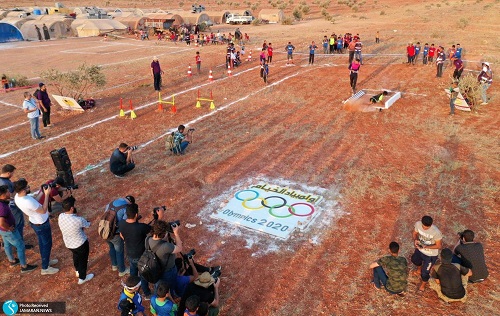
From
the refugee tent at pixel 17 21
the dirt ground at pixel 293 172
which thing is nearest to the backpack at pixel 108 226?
the dirt ground at pixel 293 172

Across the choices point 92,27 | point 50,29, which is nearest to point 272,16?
point 92,27

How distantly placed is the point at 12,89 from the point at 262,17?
42.5m

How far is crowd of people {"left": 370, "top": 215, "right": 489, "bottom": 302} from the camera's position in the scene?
5742 mm

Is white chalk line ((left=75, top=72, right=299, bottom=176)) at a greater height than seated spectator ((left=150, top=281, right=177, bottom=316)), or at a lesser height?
lesser

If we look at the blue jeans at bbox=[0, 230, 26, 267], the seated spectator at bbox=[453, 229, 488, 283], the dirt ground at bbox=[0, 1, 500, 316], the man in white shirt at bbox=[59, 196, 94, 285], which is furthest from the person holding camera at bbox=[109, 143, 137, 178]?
the seated spectator at bbox=[453, 229, 488, 283]

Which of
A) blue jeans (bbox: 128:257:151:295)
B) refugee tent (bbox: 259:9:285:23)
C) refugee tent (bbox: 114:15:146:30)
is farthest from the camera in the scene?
refugee tent (bbox: 259:9:285:23)

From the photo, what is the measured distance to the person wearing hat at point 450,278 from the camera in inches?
224

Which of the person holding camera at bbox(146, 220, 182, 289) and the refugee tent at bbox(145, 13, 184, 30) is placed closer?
the person holding camera at bbox(146, 220, 182, 289)

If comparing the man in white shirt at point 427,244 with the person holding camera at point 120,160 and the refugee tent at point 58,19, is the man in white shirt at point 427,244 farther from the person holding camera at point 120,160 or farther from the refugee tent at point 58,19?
the refugee tent at point 58,19

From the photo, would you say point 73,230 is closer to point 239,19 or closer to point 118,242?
point 118,242

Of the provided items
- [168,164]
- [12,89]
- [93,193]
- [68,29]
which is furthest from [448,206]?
[68,29]

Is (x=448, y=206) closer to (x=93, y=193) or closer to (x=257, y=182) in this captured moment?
(x=257, y=182)

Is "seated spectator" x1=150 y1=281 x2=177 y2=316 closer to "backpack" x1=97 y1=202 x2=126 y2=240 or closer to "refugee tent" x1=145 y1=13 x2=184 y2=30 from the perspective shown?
"backpack" x1=97 y1=202 x2=126 y2=240

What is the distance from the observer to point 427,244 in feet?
20.4
